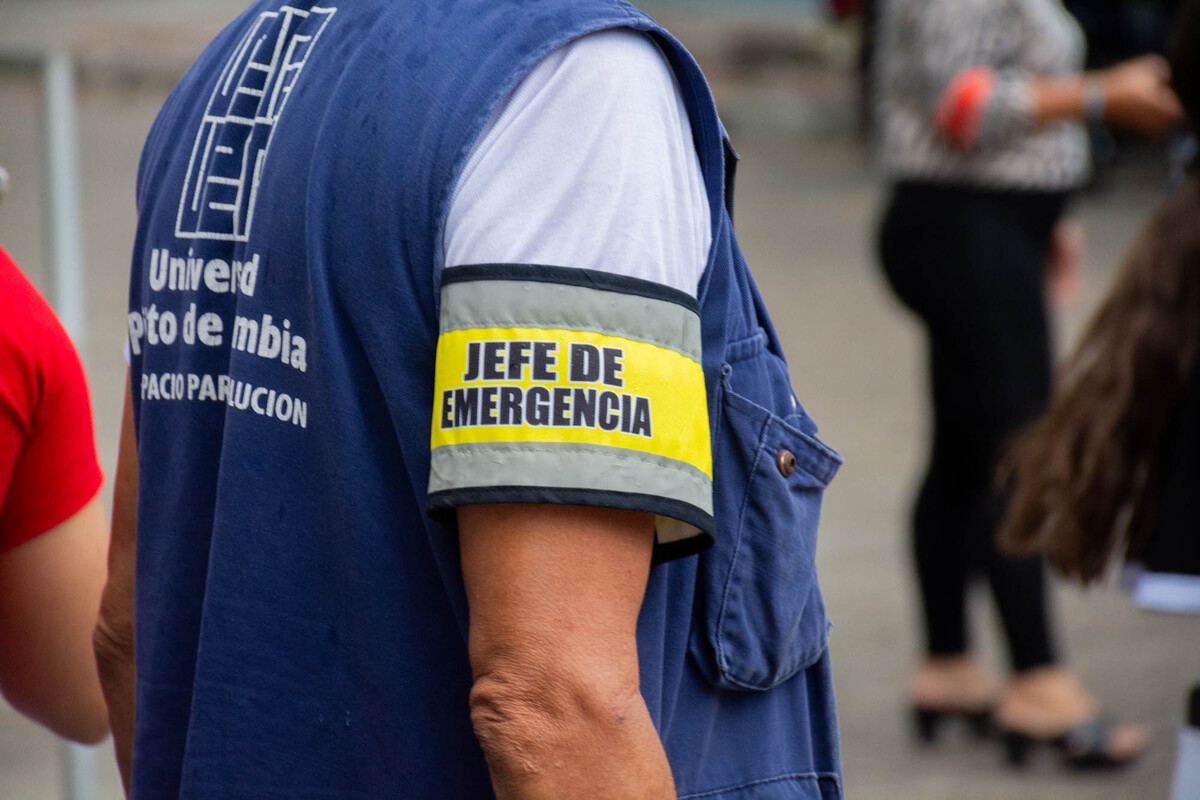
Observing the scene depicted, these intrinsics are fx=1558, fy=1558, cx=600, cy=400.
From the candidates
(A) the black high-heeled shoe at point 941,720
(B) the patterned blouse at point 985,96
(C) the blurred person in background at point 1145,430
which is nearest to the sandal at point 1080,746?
(A) the black high-heeled shoe at point 941,720

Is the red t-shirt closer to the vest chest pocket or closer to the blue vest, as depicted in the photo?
the blue vest

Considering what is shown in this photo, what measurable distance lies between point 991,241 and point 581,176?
2.80m

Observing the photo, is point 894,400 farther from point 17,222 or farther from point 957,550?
point 17,222

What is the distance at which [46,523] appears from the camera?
1.74 metres

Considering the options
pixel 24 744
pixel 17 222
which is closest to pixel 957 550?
pixel 24 744

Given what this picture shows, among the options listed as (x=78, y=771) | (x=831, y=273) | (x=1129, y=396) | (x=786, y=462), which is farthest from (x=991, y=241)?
(x=831, y=273)

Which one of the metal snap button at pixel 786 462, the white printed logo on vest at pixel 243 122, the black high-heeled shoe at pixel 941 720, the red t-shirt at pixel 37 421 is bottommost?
the black high-heeled shoe at pixel 941 720

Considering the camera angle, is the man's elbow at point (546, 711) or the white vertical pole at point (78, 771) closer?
the man's elbow at point (546, 711)

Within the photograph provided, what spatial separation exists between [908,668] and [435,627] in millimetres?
3517

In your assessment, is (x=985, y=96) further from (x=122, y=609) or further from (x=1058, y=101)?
(x=122, y=609)

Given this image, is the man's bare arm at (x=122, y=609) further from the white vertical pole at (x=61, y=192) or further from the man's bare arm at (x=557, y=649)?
the white vertical pole at (x=61, y=192)

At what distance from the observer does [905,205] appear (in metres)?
3.97

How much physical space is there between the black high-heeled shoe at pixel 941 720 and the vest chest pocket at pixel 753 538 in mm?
2850

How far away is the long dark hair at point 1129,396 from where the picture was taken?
2.33m
